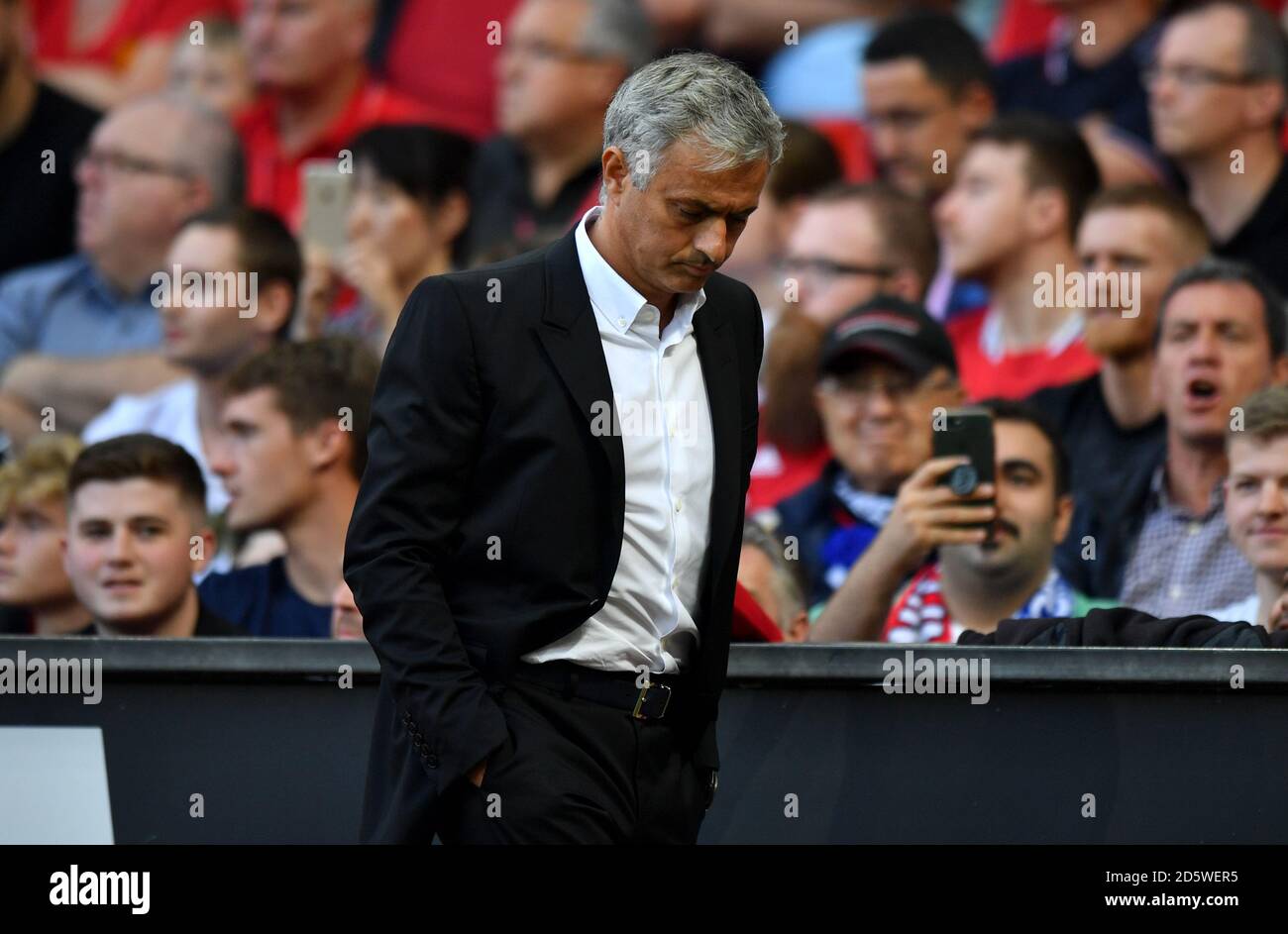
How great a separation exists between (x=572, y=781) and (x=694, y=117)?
3.17 feet

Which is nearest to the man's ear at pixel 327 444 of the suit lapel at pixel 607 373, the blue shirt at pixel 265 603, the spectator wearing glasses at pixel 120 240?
the blue shirt at pixel 265 603

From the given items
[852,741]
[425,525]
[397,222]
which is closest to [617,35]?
[397,222]

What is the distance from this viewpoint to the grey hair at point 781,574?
443 cm

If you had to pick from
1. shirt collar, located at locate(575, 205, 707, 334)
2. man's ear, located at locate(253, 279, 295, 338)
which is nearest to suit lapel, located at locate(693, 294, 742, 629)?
shirt collar, located at locate(575, 205, 707, 334)

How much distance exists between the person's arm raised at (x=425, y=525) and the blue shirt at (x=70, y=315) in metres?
4.40

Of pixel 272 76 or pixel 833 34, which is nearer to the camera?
pixel 833 34

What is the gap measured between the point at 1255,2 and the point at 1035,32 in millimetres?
754

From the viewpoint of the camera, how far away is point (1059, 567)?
16.5 ft

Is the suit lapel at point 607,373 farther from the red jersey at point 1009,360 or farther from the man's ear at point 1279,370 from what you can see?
the red jersey at point 1009,360

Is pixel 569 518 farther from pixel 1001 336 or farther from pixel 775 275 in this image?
pixel 775 275

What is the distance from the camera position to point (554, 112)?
6.68m

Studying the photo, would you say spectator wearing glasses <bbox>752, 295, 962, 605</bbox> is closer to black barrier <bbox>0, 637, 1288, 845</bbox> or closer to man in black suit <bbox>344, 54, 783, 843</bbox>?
black barrier <bbox>0, 637, 1288, 845</bbox>

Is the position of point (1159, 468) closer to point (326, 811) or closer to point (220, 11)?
point (326, 811)
